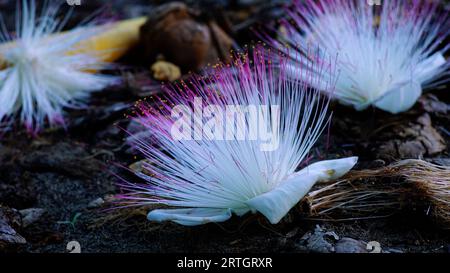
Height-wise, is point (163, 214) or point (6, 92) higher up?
point (6, 92)

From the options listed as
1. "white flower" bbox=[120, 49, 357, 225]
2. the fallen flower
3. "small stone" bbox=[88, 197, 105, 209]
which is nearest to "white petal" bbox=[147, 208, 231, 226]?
"white flower" bbox=[120, 49, 357, 225]

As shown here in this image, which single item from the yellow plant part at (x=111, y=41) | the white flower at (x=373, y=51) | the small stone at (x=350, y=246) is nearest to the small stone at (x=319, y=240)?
the small stone at (x=350, y=246)

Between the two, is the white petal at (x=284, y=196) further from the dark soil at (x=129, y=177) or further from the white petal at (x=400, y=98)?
the white petal at (x=400, y=98)

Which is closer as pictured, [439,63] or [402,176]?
[402,176]
